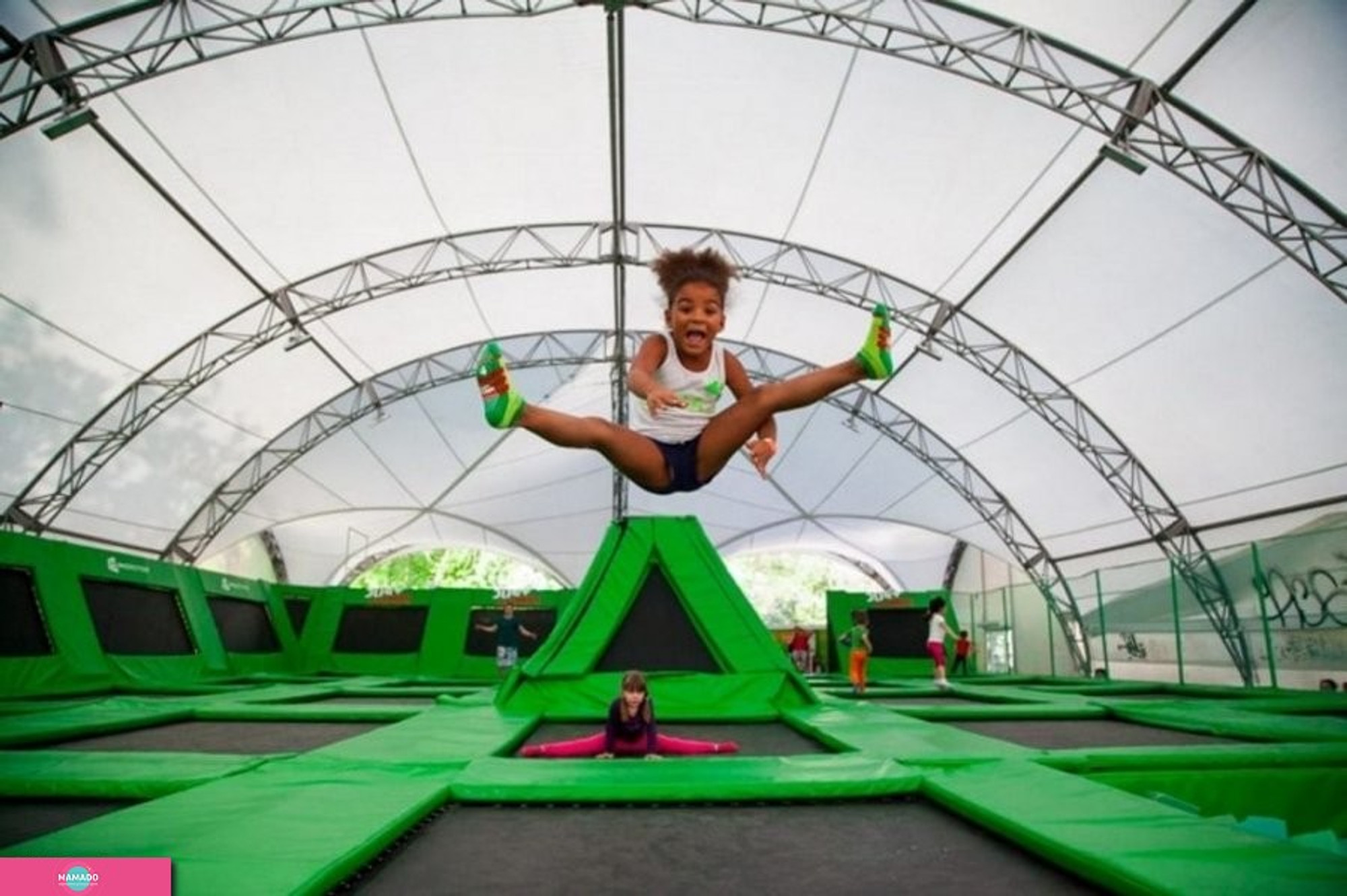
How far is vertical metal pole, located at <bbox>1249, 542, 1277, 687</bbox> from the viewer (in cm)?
732

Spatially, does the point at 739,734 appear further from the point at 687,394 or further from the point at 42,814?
the point at 42,814

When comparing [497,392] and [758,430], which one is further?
[758,430]

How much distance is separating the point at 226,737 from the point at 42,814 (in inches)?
78.0

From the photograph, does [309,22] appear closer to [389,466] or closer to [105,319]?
[105,319]

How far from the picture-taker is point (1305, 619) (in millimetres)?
6895

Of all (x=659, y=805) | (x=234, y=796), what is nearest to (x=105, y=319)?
(x=234, y=796)

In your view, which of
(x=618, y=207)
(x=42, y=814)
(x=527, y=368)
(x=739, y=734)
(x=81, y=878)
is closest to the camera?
(x=81, y=878)

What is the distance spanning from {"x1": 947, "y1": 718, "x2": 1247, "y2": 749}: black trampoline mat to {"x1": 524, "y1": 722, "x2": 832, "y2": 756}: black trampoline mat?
0.97 metres

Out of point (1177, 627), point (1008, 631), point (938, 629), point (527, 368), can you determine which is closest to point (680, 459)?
point (938, 629)

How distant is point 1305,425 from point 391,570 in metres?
28.2

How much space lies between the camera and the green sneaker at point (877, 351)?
8.00 ft

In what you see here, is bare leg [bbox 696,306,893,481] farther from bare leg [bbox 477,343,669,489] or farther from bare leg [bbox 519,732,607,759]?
bare leg [bbox 519,732,607,759]

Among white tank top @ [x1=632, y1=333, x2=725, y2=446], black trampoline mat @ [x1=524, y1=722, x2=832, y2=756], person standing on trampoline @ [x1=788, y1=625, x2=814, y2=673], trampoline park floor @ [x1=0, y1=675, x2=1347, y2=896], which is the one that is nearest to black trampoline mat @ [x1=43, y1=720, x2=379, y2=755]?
trampoline park floor @ [x1=0, y1=675, x2=1347, y2=896]

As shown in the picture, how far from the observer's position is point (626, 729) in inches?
128
